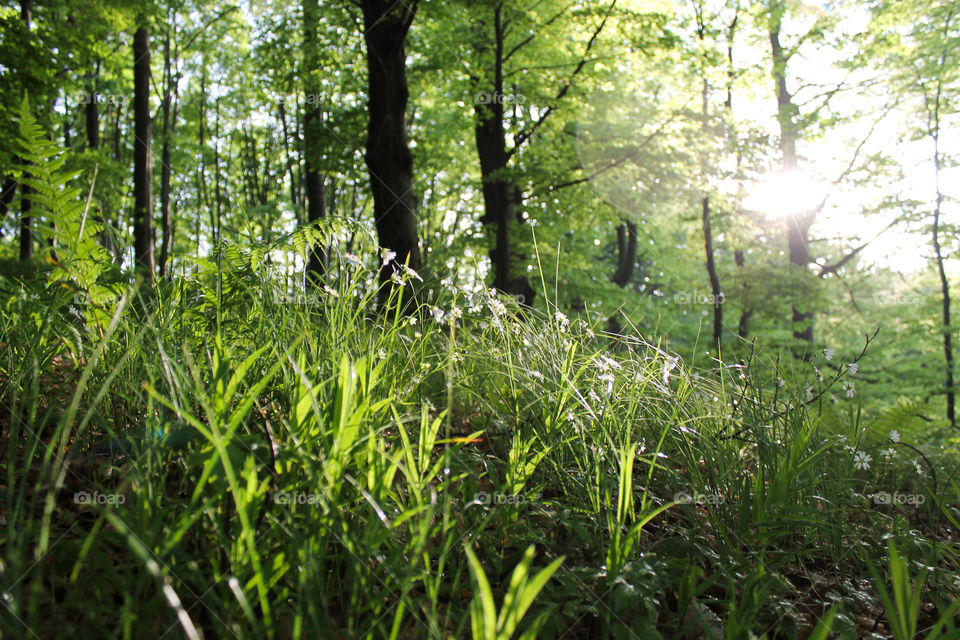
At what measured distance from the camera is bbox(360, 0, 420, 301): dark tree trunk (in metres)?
5.57

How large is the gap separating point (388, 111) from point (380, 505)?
17.0 ft

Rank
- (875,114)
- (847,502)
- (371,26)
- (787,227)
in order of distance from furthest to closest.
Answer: (787,227)
(875,114)
(371,26)
(847,502)

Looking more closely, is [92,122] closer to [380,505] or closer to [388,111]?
[388,111]

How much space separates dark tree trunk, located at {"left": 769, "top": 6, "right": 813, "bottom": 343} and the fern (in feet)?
35.3

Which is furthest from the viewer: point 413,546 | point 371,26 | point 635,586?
point 371,26

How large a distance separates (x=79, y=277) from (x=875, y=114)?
530 inches

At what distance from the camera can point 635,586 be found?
4.08 ft

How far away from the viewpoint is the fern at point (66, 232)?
202cm

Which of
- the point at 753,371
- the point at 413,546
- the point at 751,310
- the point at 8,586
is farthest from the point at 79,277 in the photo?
the point at 751,310

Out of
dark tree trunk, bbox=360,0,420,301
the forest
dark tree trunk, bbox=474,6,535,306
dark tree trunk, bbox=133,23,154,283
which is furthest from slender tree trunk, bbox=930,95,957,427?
dark tree trunk, bbox=133,23,154,283

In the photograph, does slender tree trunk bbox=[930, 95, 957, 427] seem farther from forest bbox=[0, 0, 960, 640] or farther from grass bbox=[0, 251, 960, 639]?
grass bbox=[0, 251, 960, 639]

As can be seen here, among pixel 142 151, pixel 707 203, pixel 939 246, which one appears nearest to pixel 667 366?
pixel 707 203

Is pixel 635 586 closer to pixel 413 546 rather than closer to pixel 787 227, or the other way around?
pixel 413 546

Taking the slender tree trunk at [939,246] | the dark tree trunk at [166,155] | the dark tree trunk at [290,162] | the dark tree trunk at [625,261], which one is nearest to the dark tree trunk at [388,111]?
the dark tree trunk at [166,155]
